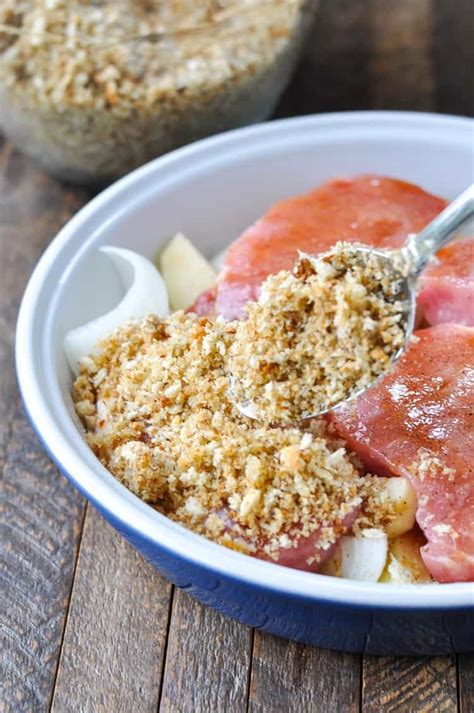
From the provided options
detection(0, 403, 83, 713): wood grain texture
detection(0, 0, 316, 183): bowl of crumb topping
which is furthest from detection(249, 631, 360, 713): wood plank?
detection(0, 0, 316, 183): bowl of crumb topping

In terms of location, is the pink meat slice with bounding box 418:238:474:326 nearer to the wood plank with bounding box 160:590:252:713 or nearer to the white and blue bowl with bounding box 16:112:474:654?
the white and blue bowl with bounding box 16:112:474:654

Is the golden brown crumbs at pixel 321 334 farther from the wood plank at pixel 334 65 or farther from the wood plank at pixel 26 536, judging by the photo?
the wood plank at pixel 334 65

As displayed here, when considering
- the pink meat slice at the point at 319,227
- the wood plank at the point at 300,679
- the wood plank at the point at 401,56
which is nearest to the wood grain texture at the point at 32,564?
the wood plank at the point at 300,679

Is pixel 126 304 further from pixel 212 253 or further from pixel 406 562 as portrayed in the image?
pixel 406 562

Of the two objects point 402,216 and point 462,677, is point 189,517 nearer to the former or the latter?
point 462,677

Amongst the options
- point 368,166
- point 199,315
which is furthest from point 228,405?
point 368,166

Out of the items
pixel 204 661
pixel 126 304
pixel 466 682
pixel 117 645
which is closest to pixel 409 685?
pixel 466 682
